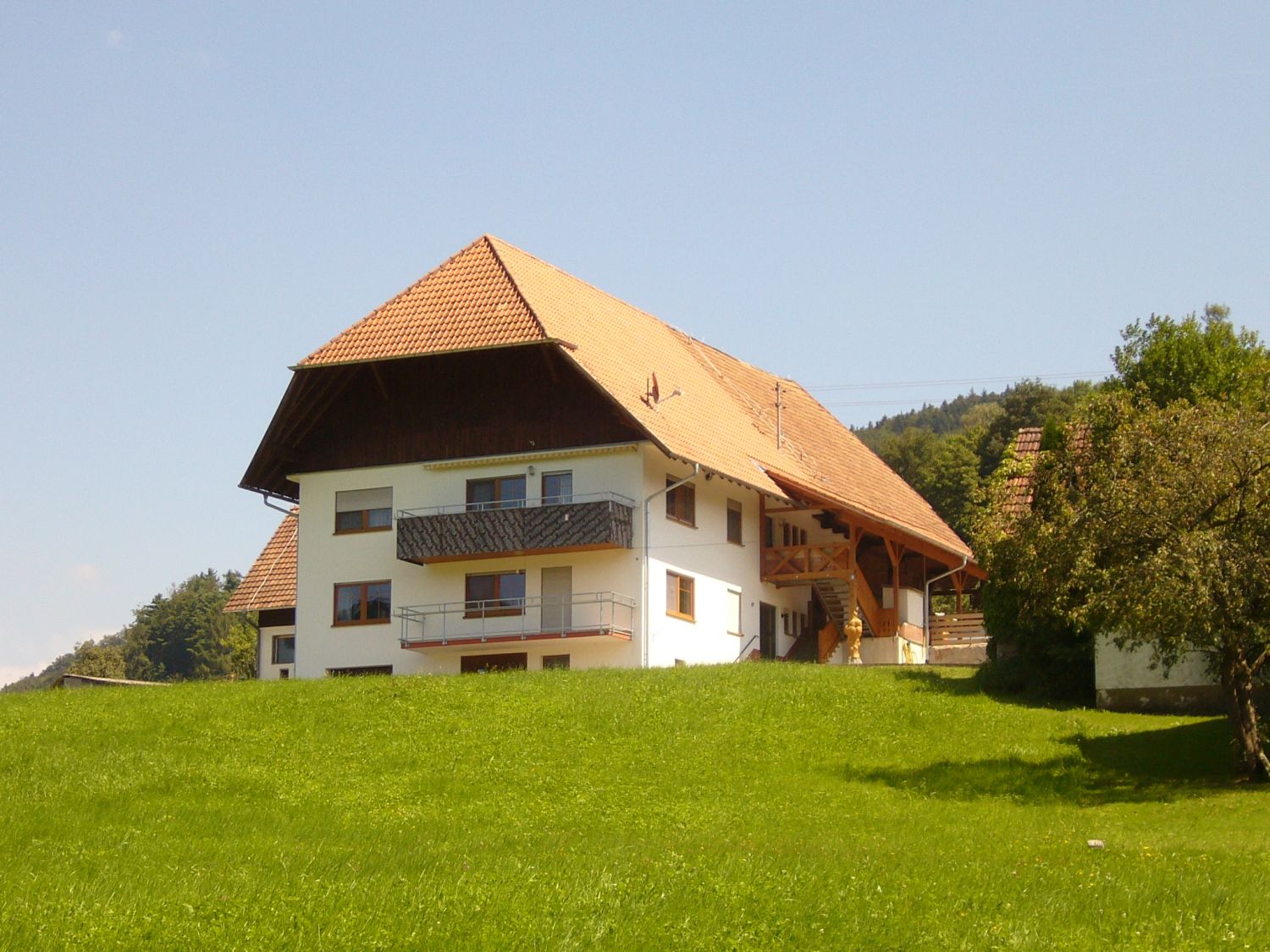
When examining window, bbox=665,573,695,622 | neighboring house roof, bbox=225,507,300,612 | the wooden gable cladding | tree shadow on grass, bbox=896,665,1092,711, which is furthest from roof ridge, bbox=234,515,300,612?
→ tree shadow on grass, bbox=896,665,1092,711

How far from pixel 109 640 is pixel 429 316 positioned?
426 feet

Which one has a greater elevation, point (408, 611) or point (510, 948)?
point (408, 611)

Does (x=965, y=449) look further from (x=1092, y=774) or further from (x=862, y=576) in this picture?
(x=1092, y=774)

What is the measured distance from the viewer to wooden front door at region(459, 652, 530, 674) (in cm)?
4353

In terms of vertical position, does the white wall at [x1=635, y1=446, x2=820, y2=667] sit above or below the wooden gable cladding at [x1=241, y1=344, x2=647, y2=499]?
below

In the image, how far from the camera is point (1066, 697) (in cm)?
3722

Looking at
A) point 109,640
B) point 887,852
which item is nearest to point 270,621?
point 887,852

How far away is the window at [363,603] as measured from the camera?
4481 cm

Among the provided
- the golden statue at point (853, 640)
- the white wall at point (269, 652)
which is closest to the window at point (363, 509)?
the white wall at point (269, 652)

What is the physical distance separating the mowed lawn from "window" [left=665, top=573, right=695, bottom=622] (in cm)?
568

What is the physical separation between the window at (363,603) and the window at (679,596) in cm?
712

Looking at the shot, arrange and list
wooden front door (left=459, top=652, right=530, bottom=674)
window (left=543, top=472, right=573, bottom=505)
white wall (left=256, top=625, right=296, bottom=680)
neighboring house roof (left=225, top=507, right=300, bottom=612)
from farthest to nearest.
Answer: white wall (left=256, top=625, right=296, bottom=680) → neighboring house roof (left=225, top=507, right=300, bottom=612) → wooden front door (left=459, top=652, right=530, bottom=674) → window (left=543, top=472, right=573, bottom=505)

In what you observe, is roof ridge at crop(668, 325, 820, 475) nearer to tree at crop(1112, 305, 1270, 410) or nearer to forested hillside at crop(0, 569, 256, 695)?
tree at crop(1112, 305, 1270, 410)

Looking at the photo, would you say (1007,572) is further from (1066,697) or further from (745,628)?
(745,628)
